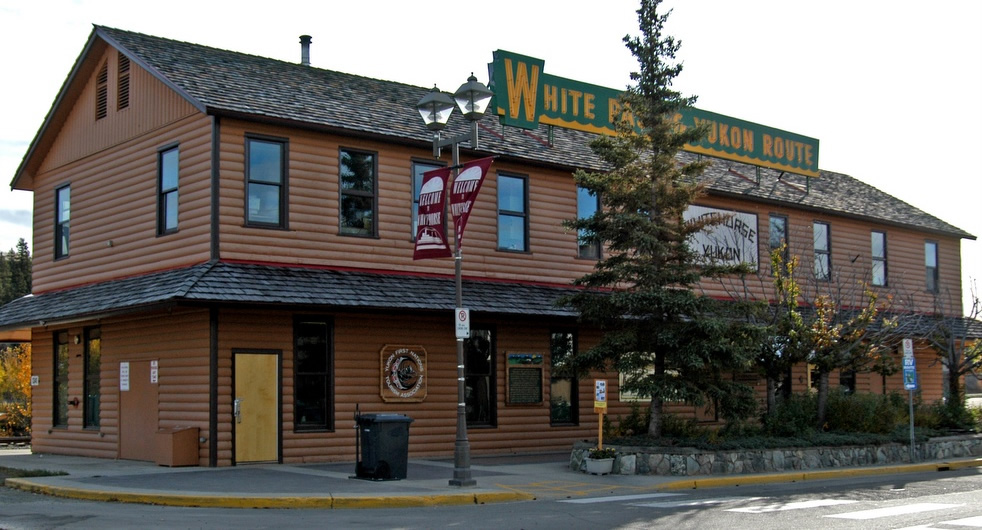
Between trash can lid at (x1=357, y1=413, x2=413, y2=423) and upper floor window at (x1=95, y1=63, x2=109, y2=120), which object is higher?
upper floor window at (x1=95, y1=63, x2=109, y2=120)

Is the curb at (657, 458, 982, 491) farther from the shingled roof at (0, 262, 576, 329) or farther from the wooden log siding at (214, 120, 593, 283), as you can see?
the wooden log siding at (214, 120, 593, 283)

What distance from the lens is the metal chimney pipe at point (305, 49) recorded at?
26.4 m

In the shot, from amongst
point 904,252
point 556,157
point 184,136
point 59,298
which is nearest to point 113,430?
point 59,298

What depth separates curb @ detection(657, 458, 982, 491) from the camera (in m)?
17.4

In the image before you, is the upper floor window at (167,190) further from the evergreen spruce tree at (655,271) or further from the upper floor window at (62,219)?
the evergreen spruce tree at (655,271)

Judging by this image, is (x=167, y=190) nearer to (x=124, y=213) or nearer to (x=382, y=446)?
(x=124, y=213)

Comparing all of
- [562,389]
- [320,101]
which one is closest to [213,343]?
[320,101]

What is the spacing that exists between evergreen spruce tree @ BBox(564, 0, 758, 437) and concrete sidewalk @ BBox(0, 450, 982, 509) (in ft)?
6.51

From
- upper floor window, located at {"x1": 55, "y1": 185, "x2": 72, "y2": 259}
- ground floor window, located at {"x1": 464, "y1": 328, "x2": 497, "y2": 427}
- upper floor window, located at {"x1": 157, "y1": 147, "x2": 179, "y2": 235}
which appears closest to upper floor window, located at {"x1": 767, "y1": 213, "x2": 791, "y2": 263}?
ground floor window, located at {"x1": 464, "y1": 328, "x2": 497, "y2": 427}

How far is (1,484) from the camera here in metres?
17.1

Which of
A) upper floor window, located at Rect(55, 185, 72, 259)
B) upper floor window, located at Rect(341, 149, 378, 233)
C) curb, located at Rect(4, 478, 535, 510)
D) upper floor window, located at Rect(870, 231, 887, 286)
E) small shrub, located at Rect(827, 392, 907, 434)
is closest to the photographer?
curb, located at Rect(4, 478, 535, 510)

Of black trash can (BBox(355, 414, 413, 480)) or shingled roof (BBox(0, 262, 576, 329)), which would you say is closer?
black trash can (BBox(355, 414, 413, 480))

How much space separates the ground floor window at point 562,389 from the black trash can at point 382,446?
7930 mm

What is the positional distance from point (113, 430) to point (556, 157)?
1172 cm
